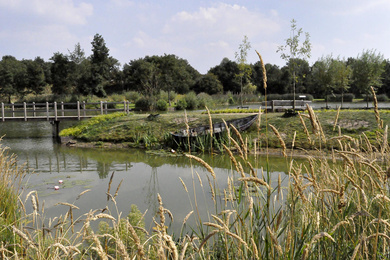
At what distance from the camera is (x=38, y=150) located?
42.0 feet

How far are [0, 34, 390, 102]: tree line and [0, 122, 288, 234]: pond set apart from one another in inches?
620

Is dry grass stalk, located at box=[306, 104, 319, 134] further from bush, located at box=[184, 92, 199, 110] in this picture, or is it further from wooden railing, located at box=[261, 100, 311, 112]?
bush, located at box=[184, 92, 199, 110]

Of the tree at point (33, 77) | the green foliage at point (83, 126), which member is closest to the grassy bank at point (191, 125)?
the green foliage at point (83, 126)

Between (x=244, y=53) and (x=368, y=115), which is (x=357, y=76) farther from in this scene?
(x=368, y=115)

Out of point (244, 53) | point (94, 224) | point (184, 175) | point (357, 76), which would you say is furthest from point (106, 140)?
point (357, 76)

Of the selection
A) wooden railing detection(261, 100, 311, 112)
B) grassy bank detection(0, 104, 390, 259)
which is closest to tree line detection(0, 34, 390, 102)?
wooden railing detection(261, 100, 311, 112)

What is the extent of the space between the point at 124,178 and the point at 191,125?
7140mm

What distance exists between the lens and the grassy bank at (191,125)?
11859 millimetres

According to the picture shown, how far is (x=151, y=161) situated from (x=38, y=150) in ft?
17.6

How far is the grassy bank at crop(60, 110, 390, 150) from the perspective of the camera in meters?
11.9

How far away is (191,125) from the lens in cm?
1442

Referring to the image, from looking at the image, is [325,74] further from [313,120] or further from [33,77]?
[33,77]

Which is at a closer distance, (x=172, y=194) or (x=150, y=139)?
(x=172, y=194)

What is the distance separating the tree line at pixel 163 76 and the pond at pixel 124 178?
51.7 feet
